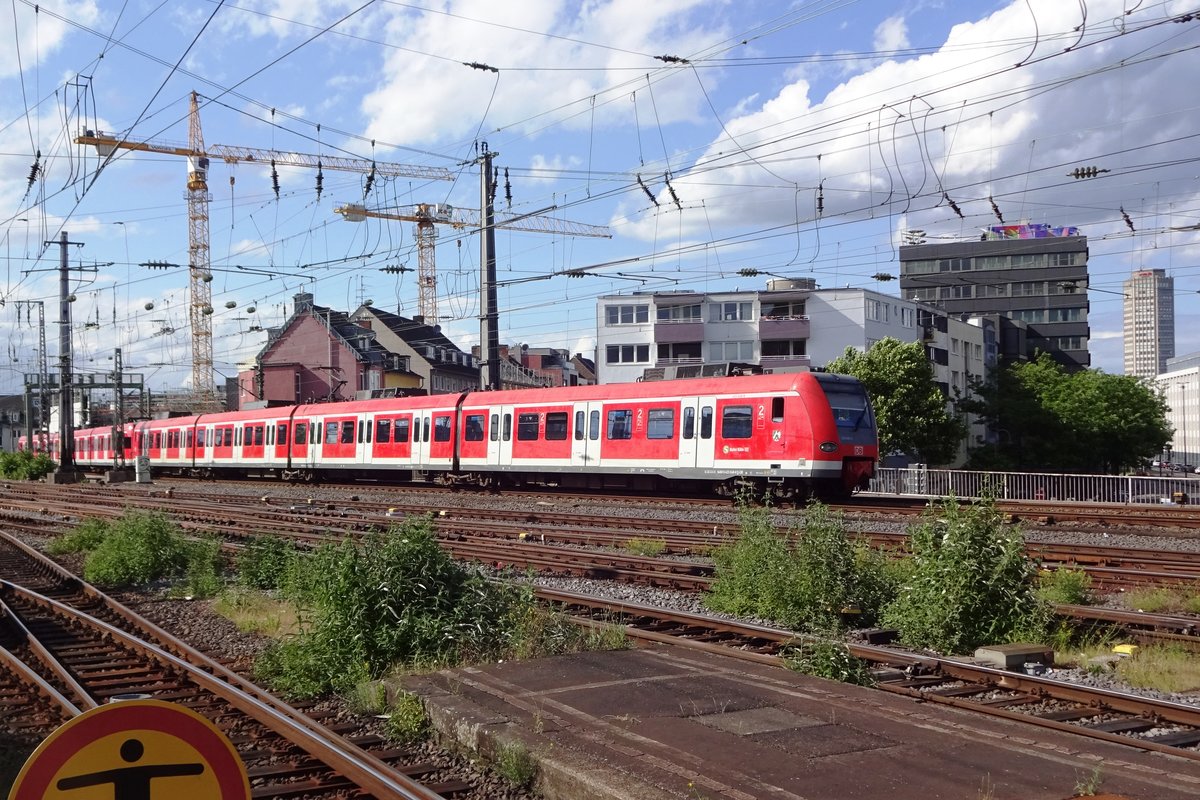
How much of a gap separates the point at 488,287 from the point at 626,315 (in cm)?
3827

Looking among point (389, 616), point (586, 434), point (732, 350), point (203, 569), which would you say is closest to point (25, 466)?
point (586, 434)

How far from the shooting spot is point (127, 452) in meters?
57.1

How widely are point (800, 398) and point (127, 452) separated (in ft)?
150

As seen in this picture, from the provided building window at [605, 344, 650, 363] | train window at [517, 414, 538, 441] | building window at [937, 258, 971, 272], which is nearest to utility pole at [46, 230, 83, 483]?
train window at [517, 414, 538, 441]

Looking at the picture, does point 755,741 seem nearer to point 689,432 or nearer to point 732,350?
point 689,432

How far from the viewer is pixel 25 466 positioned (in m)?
50.6

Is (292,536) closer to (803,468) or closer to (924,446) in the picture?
(803,468)

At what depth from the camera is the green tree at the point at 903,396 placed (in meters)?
48.2

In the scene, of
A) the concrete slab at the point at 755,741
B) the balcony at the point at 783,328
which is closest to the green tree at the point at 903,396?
the balcony at the point at 783,328

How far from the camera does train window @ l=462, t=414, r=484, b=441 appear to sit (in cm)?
3044

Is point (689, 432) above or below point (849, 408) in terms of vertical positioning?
below

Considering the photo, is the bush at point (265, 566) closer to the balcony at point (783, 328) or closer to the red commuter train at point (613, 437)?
the red commuter train at point (613, 437)

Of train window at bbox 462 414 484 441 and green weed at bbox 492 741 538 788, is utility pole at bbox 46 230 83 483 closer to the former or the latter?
train window at bbox 462 414 484 441

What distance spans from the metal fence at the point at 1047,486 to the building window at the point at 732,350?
34.9 m
